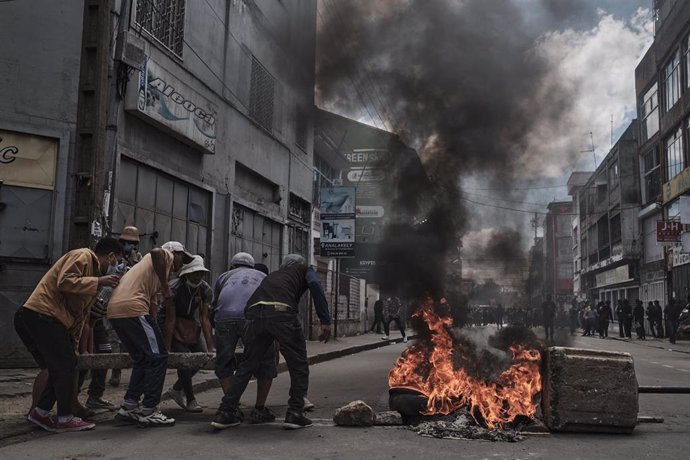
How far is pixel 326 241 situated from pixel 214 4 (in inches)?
274

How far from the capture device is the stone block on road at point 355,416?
5410mm

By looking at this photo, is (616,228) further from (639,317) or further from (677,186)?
(639,317)

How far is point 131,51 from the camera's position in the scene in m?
9.80

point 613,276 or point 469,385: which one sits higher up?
point 613,276

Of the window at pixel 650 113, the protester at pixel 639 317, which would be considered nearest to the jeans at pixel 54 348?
the protester at pixel 639 317

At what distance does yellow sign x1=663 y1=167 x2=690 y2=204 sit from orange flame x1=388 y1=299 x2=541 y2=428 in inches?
836

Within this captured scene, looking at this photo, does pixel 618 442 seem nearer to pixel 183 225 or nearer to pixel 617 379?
pixel 617 379

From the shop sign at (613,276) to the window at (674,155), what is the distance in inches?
317

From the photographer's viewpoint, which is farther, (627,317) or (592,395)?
(627,317)

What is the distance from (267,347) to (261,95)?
11.7 metres

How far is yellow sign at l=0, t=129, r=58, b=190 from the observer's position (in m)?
9.13

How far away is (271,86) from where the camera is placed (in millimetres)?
15742

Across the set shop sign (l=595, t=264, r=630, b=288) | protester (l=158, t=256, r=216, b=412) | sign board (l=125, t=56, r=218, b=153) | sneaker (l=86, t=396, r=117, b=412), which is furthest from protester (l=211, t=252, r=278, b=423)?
shop sign (l=595, t=264, r=630, b=288)

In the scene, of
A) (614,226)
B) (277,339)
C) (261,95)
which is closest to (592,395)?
(277,339)
